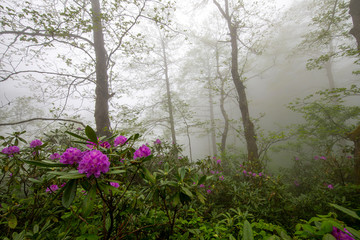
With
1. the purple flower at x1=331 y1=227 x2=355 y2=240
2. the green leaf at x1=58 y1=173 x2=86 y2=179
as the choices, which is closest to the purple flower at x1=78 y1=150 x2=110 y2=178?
the green leaf at x1=58 y1=173 x2=86 y2=179

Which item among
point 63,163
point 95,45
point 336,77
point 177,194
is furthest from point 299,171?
point 336,77

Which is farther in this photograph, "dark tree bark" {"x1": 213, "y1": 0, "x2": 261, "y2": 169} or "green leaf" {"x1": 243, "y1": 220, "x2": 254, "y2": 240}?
"dark tree bark" {"x1": 213, "y1": 0, "x2": 261, "y2": 169}

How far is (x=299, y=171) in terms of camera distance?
6.19m

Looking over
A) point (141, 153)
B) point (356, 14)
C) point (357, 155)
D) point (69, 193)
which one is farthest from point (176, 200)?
point (356, 14)

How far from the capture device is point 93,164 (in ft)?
2.75

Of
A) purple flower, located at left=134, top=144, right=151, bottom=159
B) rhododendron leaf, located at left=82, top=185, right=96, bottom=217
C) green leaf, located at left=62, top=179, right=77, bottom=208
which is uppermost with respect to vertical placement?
purple flower, located at left=134, top=144, right=151, bottom=159

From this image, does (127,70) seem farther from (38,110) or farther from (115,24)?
(38,110)

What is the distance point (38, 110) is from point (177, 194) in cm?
1937

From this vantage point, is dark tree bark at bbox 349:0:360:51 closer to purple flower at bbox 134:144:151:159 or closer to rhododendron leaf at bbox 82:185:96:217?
purple flower at bbox 134:144:151:159

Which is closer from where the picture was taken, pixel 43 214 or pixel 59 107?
pixel 43 214

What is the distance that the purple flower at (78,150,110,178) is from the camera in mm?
827

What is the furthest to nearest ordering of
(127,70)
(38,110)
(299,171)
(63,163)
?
(38,110) < (127,70) < (299,171) < (63,163)

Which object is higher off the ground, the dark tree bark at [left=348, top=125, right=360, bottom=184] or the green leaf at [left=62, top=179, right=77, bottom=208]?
the green leaf at [left=62, top=179, right=77, bottom=208]

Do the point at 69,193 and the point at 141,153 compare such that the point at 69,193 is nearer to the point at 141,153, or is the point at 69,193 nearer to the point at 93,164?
the point at 93,164
